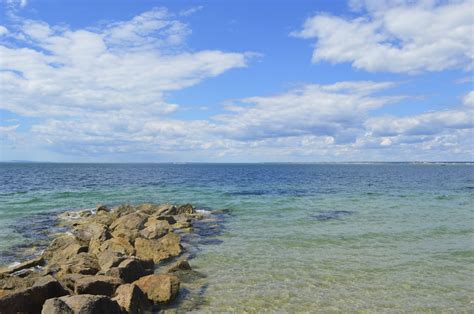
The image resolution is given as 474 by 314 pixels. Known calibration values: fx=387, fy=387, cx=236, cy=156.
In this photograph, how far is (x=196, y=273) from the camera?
53.0 feet

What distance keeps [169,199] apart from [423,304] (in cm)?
3711

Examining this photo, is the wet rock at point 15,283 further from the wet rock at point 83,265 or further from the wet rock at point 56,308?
the wet rock at point 56,308

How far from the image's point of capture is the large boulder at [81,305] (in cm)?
968

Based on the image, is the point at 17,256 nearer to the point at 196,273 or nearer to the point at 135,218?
the point at 135,218

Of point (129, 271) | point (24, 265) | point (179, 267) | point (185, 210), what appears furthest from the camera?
point (185, 210)

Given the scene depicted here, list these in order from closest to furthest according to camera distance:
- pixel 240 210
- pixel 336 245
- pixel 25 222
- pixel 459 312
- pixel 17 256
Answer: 1. pixel 459 312
2. pixel 17 256
3. pixel 336 245
4. pixel 25 222
5. pixel 240 210

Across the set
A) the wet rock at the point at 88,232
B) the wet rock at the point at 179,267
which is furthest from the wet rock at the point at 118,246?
the wet rock at the point at 179,267

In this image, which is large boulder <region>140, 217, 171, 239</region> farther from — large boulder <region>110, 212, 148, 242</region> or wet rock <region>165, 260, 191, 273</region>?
wet rock <region>165, 260, 191, 273</region>

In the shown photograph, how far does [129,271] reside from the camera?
14.1 m

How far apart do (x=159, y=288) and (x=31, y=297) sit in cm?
377

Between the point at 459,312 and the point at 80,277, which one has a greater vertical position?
the point at 80,277

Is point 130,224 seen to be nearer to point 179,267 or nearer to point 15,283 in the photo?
point 179,267

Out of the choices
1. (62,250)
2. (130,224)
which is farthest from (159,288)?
(130,224)

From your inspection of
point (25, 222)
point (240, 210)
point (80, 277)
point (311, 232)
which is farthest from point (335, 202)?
point (80, 277)
